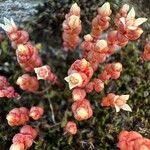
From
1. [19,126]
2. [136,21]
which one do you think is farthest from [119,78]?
[19,126]

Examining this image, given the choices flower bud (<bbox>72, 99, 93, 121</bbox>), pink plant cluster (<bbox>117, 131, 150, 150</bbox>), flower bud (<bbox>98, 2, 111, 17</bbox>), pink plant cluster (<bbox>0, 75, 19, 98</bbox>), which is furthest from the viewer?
pink plant cluster (<bbox>0, 75, 19, 98</bbox>)

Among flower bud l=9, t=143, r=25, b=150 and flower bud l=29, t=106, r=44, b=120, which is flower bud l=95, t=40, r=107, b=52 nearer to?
flower bud l=29, t=106, r=44, b=120

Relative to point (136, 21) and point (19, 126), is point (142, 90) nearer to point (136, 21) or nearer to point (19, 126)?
point (136, 21)

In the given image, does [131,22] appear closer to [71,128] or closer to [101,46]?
[101,46]

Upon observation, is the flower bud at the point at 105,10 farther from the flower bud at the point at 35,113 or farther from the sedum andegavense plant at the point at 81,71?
the flower bud at the point at 35,113

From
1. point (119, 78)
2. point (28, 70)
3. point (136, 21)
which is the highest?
point (136, 21)

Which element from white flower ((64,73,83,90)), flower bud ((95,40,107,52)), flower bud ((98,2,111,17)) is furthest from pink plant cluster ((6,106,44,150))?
flower bud ((98,2,111,17))

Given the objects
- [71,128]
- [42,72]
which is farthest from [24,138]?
[42,72]

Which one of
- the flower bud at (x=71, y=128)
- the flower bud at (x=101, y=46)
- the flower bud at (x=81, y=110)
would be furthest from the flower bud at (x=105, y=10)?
the flower bud at (x=71, y=128)
